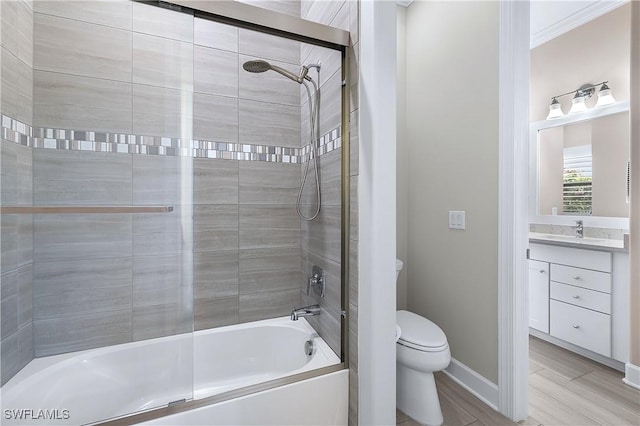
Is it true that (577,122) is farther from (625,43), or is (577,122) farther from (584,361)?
(584,361)

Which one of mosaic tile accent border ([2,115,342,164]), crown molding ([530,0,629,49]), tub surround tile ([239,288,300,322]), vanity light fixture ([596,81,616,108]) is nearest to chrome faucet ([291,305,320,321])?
tub surround tile ([239,288,300,322])

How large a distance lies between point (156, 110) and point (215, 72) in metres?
0.76

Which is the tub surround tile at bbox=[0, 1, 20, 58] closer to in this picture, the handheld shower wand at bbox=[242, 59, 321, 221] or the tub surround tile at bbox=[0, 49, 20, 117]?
the tub surround tile at bbox=[0, 49, 20, 117]

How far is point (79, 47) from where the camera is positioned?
4.12 feet

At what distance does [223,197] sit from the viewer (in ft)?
6.29

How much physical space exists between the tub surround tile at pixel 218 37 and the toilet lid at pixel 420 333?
72.9 inches

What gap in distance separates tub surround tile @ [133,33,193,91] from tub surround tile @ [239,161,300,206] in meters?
0.74

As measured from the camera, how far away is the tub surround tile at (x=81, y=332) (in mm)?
1307

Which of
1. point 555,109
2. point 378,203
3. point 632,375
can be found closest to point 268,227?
Answer: point 378,203

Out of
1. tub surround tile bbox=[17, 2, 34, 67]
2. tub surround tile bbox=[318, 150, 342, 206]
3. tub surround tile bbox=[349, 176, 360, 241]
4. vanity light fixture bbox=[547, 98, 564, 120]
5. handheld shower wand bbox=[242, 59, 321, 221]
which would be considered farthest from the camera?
vanity light fixture bbox=[547, 98, 564, 120]

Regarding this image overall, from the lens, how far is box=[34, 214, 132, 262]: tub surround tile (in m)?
1.23

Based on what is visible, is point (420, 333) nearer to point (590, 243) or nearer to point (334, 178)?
point (334, 178)

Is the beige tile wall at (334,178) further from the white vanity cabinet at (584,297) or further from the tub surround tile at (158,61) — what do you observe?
the white vanity cabinet at (584,297)

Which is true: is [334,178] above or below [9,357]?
above
